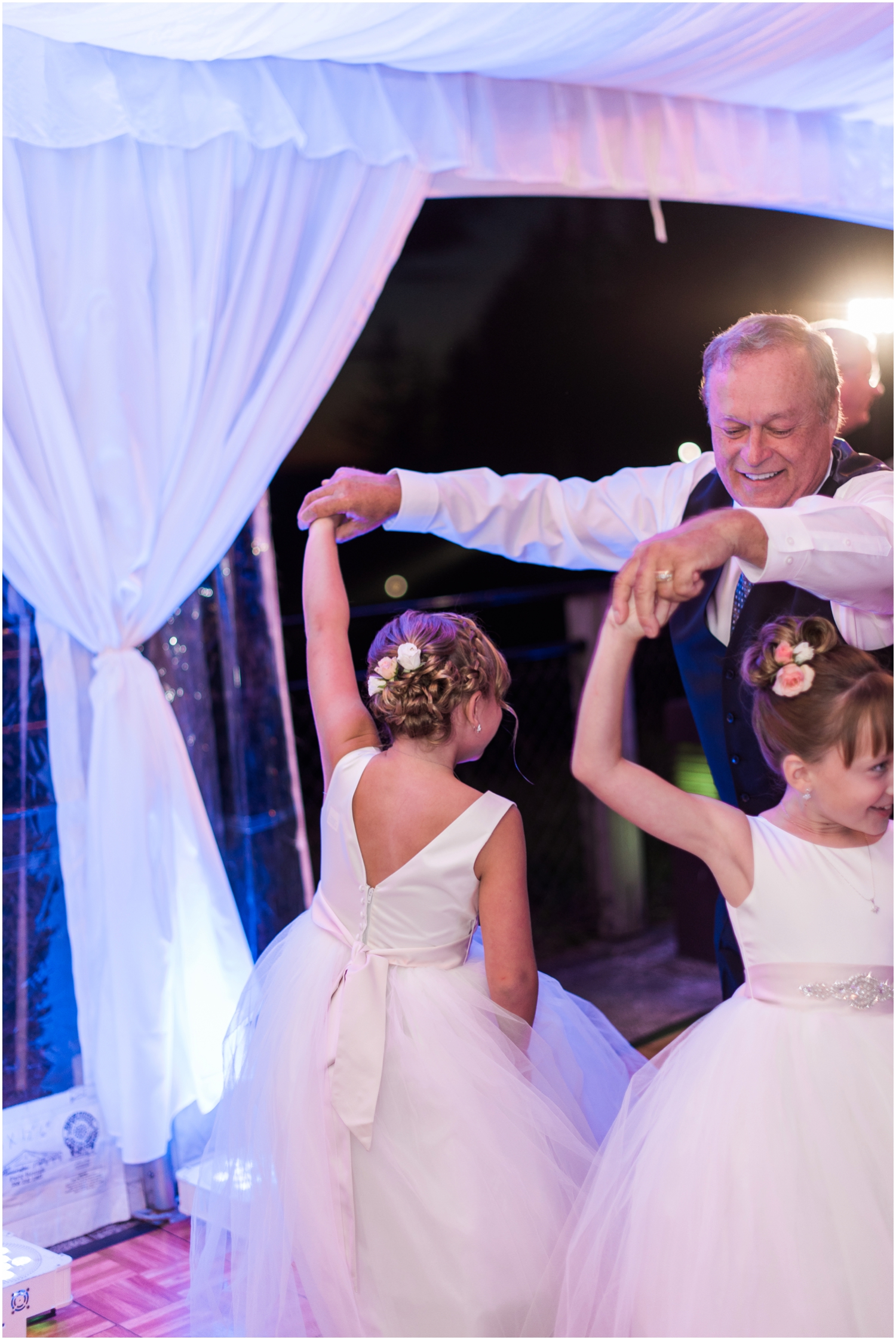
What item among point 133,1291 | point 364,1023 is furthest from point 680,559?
point 133,1291

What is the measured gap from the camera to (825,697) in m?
1.73

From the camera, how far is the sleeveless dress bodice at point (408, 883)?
6.64ft

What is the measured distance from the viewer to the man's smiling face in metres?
1.98

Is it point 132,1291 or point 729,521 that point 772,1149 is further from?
point 132,1291

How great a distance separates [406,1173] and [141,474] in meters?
1.74

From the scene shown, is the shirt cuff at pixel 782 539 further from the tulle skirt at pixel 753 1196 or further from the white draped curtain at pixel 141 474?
the white draped curtain at pixel 141 474

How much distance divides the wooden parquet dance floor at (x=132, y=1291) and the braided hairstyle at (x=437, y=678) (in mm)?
1263

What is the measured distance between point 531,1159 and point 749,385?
135cm

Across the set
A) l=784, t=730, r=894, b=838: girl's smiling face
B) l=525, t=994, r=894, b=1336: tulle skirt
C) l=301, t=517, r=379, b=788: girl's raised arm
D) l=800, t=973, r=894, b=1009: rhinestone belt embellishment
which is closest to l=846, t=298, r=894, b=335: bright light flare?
l=301, t=517, r=379, b=788: girl's raised arm

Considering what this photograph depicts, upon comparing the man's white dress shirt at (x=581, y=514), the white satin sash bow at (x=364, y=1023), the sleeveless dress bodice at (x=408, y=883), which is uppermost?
the man's white dress shirt at (x=581, y=514)

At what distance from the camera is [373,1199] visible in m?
1.97

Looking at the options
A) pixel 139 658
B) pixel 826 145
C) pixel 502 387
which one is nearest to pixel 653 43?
pixel 826 145

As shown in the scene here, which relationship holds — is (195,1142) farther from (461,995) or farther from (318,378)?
(318,378)

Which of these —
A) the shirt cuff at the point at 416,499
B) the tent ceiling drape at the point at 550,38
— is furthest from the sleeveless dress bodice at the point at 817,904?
the tent ceiling drape at the point at 550,38
